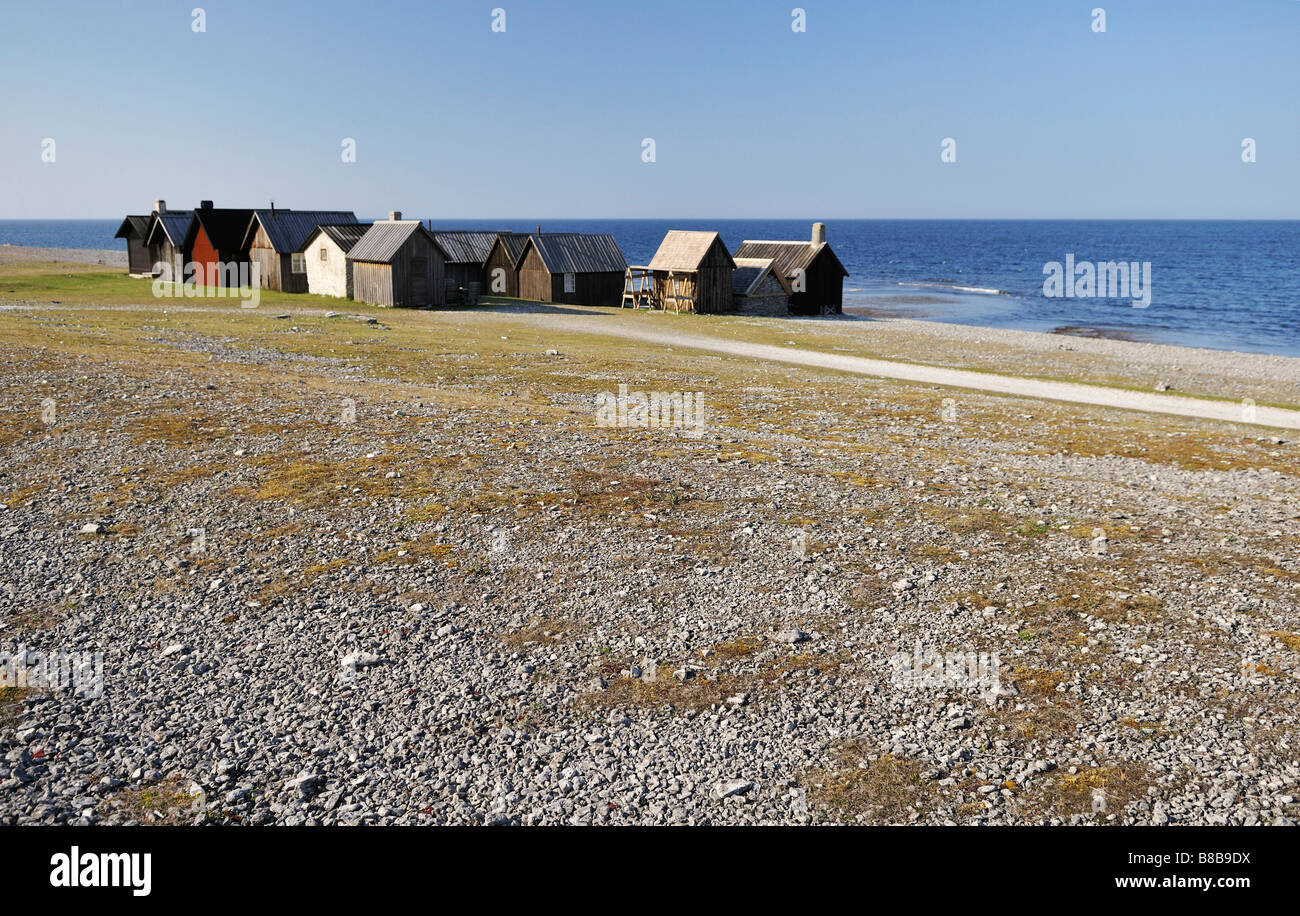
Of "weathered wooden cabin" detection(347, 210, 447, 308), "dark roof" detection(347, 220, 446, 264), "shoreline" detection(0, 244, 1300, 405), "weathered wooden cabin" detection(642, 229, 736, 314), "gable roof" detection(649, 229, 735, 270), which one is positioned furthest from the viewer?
"weathered wooden cabin" detection(642, 229, 736, 314)

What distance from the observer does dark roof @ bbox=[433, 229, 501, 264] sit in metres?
64.4

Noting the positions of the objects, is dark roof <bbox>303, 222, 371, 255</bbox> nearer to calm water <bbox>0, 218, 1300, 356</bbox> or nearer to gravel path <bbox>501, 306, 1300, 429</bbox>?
gravel path <bbox>501, 306, 1300, 429</bbox>

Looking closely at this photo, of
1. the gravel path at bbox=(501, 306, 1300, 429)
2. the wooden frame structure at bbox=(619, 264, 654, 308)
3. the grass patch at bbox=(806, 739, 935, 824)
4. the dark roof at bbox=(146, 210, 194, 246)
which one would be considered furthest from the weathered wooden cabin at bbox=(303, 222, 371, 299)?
the grass patch at bbox=(806, 739, 935, 824)

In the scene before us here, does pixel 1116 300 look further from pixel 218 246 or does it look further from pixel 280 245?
pixel 218 246

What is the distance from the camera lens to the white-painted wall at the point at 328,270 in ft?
193

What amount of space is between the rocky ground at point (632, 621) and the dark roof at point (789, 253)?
44186mm

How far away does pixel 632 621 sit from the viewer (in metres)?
11.0

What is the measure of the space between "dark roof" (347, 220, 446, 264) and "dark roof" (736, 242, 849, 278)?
22696 millimetres

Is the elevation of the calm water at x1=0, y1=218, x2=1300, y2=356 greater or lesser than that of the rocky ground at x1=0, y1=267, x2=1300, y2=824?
greater

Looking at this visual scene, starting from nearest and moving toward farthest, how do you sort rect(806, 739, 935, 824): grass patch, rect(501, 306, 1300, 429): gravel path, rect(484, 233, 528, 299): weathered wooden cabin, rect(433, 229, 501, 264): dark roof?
rect(806, 739, 935, 824): grass patch < rect(501, 306, 1300, 429): gravel path < rect(433, 229, 501, 264): dark roof < rect(484, 233, 528, 299): weathered wooden cabin
